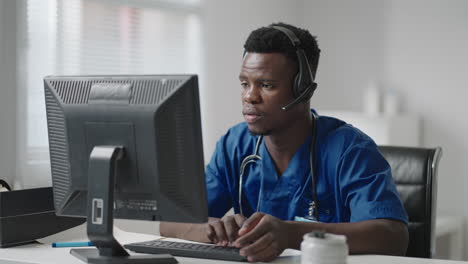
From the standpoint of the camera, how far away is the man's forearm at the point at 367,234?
155 cm

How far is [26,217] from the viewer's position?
174cm

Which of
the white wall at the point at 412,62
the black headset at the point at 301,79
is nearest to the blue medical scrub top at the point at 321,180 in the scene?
the black headset at the point at 301,79

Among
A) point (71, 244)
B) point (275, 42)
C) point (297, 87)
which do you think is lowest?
point (71, 244)

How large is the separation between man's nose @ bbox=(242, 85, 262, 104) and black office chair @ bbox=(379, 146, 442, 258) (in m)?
0.58

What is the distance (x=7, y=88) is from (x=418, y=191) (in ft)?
5.69

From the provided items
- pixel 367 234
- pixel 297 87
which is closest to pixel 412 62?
pixel 297 87

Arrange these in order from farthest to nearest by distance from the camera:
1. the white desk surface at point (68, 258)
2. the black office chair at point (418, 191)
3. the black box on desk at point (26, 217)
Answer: the black office chair at point (418, 191) < the black box on desk at point (26, 217) < the white desk surface at point (68, 258)

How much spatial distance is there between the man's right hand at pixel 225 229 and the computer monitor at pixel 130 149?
166mm

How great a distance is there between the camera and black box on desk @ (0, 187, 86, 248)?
168cm

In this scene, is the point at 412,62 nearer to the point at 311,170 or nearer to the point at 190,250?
the point at 311,170

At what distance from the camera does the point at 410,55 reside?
3.94 m

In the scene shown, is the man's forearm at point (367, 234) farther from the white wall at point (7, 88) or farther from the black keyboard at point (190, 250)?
the white wall at point (7, 88)

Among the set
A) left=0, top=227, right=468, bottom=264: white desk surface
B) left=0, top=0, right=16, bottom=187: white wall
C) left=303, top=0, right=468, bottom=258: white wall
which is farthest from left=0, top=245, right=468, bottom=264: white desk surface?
left=303, top=0, right=468, bottom=258: white wall

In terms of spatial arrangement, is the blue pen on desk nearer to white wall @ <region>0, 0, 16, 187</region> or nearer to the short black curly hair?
the short black curly hair
